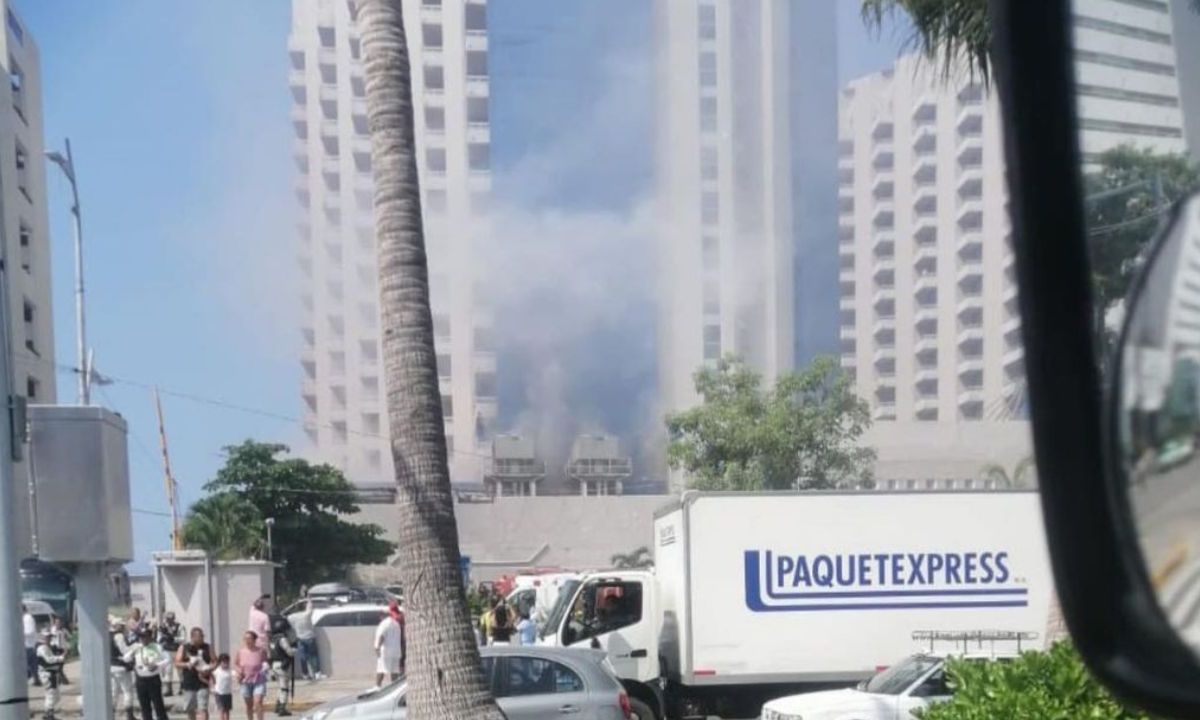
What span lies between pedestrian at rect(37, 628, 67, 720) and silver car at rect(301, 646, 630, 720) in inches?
351

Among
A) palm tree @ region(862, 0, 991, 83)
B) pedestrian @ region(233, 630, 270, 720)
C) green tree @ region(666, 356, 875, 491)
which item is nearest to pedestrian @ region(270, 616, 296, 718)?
pedestrian @ region(233, 630, 270, 720)

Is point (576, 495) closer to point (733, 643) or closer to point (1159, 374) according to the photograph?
point (733, 643)

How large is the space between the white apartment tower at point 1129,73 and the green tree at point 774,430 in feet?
102

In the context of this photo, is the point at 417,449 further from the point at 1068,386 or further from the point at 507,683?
the point at 1068,386

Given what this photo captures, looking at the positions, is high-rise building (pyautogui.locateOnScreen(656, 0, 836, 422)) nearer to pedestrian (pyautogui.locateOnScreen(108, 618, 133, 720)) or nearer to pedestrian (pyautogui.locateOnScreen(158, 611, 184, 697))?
pedestrian (pyautogui.locateOnScreen(158, 611, 184, 697))

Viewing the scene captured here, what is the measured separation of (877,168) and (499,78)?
17.3 metres

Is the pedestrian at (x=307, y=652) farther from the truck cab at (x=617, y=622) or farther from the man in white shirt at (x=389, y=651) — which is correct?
the truck cab at (x=617, y=622)

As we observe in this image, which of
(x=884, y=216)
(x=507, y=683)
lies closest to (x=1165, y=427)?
(x=507, y=683)

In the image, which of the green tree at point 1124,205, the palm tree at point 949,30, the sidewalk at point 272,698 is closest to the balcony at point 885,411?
the sidewalk at point 272,698

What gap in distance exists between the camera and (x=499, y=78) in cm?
4712

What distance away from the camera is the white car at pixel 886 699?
14641mm

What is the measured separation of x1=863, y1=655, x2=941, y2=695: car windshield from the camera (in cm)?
1490

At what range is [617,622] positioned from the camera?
19.2 m

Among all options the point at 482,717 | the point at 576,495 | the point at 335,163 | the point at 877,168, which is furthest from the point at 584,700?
the point at 576,495
